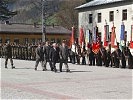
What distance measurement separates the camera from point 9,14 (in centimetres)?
8162

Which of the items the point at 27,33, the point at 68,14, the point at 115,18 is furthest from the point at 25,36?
the point at 115,18

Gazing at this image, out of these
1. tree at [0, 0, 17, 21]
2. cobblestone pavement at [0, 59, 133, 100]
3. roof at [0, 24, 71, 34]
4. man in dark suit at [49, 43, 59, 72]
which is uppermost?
tree at [0, 0, 17, 21]

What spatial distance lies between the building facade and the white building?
14.2m

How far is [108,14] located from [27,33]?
25.7m

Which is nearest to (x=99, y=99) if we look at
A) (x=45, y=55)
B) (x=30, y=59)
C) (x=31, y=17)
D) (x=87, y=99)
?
(x=87, y=99)

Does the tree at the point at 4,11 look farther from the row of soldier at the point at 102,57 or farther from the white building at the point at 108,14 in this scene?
the row of soldier at the point at 102,57

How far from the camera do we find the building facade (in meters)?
77.0

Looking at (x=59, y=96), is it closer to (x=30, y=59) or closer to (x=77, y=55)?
(x=77, y=55)

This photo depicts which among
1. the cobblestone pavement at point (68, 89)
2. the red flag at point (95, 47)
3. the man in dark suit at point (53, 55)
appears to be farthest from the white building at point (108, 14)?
the cobblestone pavement at point (68, 89)

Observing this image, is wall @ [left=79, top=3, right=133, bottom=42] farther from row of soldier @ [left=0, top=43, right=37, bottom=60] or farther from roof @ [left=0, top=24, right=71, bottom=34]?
roof @ [left=0, top=24, right=71, bottom=34]

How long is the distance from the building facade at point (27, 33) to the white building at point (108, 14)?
1421 centimetres

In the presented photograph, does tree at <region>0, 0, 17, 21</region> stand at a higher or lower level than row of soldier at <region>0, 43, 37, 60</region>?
higher

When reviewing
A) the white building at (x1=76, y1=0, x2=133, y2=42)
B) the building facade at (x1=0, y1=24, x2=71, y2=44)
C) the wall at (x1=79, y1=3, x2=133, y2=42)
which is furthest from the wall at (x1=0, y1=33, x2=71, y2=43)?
the white building at (x1=76, y1=0, x2=133, y2=42)

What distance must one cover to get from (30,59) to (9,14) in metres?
45.2
